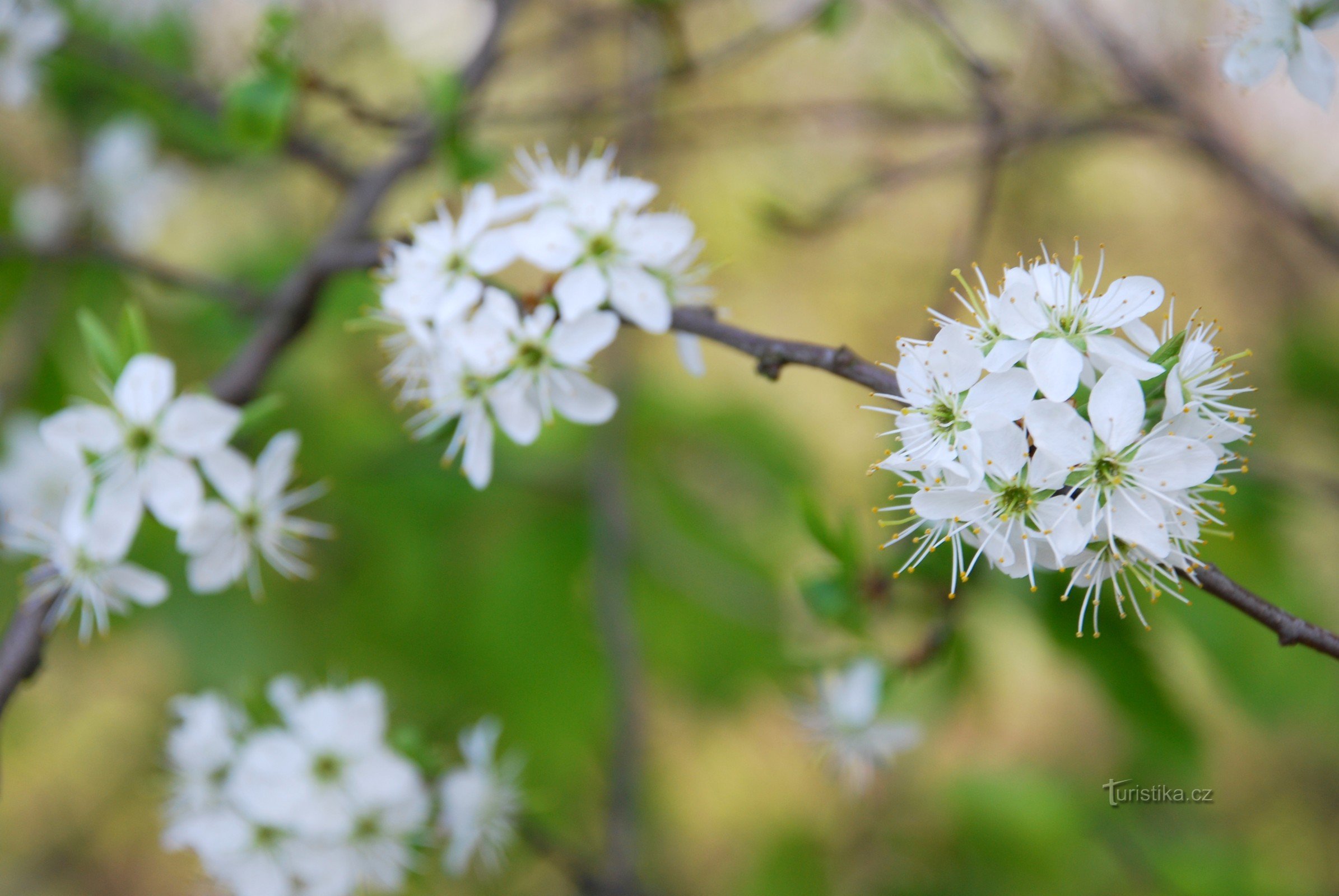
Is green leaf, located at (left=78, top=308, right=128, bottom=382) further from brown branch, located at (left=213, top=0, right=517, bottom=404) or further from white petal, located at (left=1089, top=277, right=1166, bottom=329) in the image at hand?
white petal, located at (left=1089, top=277, right=1166, bottom=329)

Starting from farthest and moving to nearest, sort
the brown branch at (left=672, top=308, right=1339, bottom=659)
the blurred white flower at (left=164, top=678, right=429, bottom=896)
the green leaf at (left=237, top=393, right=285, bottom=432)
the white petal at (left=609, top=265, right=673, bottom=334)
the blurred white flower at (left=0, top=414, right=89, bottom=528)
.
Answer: the blurred white flower at (left=0, top=414, right=89, bottom=528), the blurred white flower at (left=164, top=678, right=429, bottom=896), the green leaf at (left=237, top=393, right=285, bottom=432), the white petal at (left=609, top=265, right=673, bottom=334), the brown branch at (left=672, top=308, right=1339, bottom=659)

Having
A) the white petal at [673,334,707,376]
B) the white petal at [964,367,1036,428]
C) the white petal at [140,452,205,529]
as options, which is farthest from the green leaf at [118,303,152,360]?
the white petal at [964,367,1036,428]

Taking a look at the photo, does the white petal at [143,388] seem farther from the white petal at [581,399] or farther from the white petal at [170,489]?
the white petal at [581,399]

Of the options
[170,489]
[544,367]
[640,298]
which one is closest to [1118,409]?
[640,298]

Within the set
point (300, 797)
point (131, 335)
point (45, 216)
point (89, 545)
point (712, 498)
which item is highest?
point (712, 498)

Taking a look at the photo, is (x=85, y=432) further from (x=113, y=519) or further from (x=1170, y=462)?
(x=1170, y=462)
